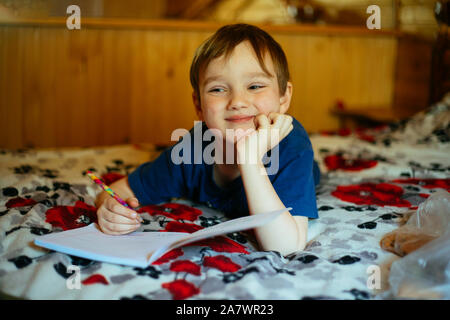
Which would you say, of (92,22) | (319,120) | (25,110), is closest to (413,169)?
(319,120)

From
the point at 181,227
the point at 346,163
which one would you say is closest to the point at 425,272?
the point at 181,227

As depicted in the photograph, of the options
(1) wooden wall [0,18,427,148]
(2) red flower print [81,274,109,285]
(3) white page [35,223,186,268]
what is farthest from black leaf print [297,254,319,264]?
(1) wooden wall [0,18,427,148]

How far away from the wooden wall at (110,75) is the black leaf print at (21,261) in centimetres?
161

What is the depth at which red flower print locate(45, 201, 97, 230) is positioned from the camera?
88 cm

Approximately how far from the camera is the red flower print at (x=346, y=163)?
137 centimetres

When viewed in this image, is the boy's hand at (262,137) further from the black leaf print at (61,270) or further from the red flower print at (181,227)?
the black leaf print at (61,270)

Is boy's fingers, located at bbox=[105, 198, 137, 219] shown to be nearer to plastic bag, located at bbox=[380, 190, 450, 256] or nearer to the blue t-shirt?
the blue t-shirt

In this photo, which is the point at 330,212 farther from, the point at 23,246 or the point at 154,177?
the point at 23,246

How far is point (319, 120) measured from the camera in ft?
8.41

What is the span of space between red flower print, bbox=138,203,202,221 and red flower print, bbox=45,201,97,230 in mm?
115

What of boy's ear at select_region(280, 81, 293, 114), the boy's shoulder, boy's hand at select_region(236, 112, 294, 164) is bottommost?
the boy's shoulder

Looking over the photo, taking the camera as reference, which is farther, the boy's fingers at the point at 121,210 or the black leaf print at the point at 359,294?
the boy's fingers at the point at 121,210

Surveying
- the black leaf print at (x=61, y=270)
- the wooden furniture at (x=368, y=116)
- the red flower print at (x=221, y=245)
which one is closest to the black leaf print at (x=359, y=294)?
the red flower print at (x=221, y=245)

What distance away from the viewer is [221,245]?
790 millimetres
